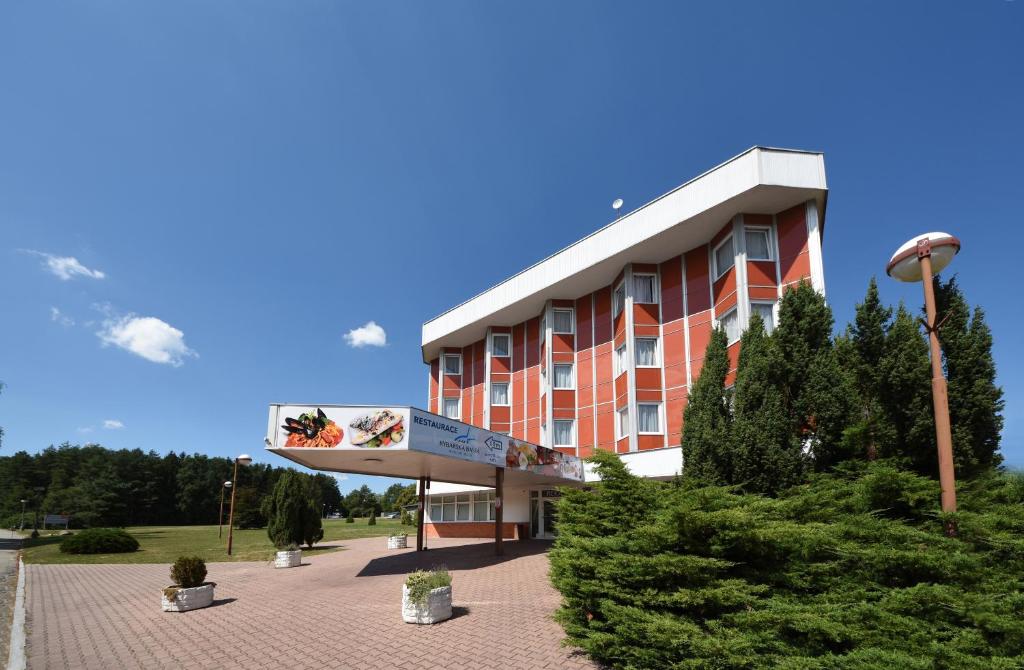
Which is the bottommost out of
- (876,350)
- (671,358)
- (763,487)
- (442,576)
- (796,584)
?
(442,576)

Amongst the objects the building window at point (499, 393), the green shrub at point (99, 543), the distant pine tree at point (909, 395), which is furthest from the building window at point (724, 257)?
the green shrub at point (99, 543)

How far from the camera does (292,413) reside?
15.6 metres

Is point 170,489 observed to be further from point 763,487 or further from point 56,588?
point 763,487

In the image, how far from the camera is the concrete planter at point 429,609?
10258 mm

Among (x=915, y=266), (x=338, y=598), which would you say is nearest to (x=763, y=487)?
(x=915, y=266)

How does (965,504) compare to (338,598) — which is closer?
(965,504)

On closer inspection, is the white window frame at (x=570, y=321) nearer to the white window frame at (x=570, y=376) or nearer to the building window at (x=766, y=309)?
the white window frame at (x=570, y=376)

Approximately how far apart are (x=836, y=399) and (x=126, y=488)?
3434 inches

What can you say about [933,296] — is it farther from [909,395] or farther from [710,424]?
[710,424]

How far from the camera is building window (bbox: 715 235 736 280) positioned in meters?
21.1

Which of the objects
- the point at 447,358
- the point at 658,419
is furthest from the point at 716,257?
the point at 447,358

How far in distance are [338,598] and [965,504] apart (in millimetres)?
13758

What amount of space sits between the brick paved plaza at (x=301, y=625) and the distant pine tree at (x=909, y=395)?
808cm

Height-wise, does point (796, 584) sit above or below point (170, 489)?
above
